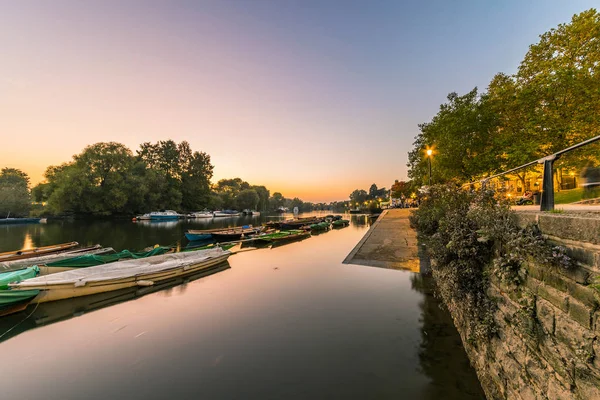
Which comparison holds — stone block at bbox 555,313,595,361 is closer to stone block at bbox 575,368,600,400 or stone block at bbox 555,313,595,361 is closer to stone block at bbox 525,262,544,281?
stone block at bbox 575,368,600,400

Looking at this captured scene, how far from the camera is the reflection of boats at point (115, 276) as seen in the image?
9039 mm

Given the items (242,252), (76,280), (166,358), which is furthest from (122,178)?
(166,358)

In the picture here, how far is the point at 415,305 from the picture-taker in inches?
347

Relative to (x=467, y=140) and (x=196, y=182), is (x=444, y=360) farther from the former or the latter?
(x=196, y=182)

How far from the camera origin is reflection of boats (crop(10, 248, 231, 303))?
9.04m

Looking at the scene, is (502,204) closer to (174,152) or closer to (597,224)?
(597,224)

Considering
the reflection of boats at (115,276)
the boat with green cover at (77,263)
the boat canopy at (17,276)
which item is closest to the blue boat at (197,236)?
the boat with green cover at (77,263)

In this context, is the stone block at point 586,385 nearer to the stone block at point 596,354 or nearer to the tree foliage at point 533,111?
the stone block at point 596,354

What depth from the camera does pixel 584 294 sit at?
2.34m

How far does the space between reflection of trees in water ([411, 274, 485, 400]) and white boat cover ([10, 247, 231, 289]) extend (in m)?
11.5

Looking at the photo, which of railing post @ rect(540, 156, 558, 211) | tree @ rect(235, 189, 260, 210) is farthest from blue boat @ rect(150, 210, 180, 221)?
railing post @ rect(540, 156, 558, 211)

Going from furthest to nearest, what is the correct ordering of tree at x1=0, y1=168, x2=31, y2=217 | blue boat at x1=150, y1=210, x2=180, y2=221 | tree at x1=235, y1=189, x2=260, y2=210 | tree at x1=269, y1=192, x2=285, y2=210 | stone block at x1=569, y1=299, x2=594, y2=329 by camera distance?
tree at x1=269, y1=192, x2=285, y2=210 → tree at x1=235, y1=189, x2=260, y2=210 → blue boat at x1=150, y1=210, x2=180, y2=221 → tree at x1=0, y1=168, x2=31, y2=217 → stone block at x1=569, y1=299, x2=594, y2=329

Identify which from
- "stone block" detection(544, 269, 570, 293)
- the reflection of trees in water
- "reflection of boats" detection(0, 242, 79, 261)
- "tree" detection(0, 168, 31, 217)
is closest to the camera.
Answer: "stone block" detection(544, 269, 570, 293)

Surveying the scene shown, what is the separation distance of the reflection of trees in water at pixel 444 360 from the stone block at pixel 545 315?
9.47ft
